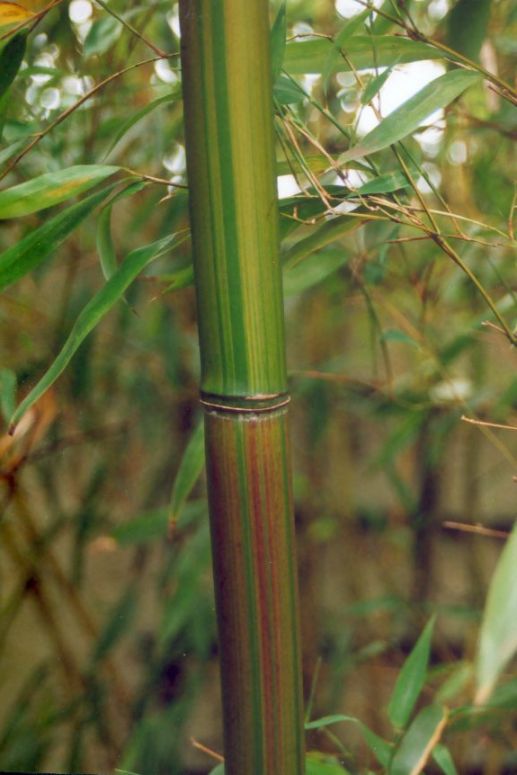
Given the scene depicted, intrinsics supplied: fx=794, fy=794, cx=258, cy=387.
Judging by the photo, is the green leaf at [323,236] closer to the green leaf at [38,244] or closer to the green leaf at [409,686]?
the green leaf at [38,244]

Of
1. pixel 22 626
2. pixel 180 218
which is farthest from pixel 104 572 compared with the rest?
pixel 180 218

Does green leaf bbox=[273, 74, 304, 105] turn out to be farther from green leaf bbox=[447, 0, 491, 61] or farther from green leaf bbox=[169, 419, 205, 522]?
green leaf bbox=[169, 419, 205, 522]

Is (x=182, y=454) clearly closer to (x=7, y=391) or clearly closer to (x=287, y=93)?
(x=7, y=391)

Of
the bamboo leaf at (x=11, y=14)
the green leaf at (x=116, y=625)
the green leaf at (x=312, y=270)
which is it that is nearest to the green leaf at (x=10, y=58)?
the bamboo leaf at (x=11, y=14)

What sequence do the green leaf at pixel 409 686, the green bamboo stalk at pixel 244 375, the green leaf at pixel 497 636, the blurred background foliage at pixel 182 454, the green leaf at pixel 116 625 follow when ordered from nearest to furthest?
the green leaf at pixel 497 636, the green bamboo stalk at pixel 244 375, the green leaf at pixel 409 686, the blurred background foliage at pixel 182 454, the green leaf at pixel 116 625

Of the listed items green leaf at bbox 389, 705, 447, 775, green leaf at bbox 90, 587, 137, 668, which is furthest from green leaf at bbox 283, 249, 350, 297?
green leaf at bbox 90, 587, 137, 668
